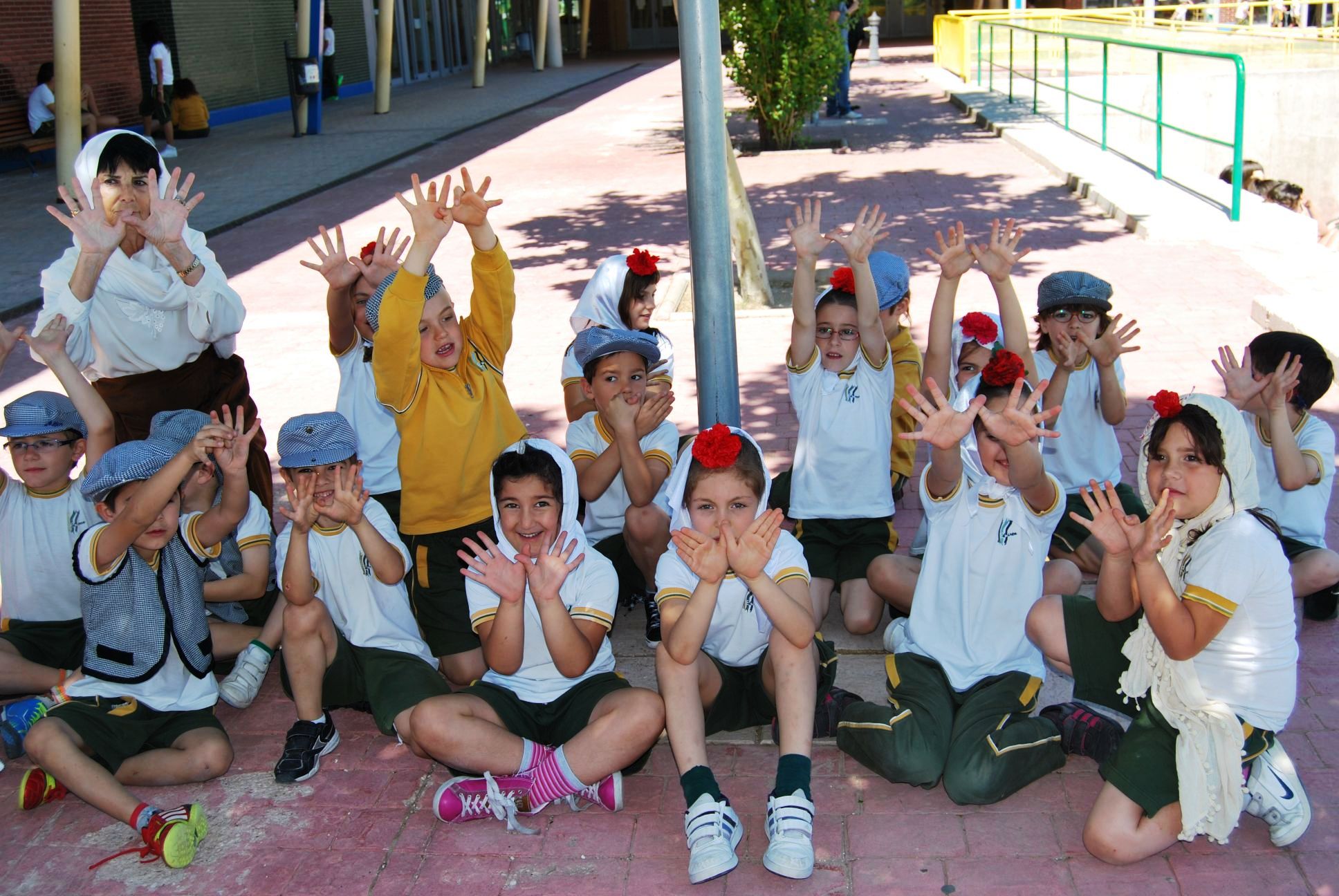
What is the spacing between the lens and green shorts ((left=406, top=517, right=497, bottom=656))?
4160mm

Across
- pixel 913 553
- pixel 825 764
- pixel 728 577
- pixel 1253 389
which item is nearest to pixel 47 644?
pixel 728 577

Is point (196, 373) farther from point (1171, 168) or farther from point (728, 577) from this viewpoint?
point (1171, 168)

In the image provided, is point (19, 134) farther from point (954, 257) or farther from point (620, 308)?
point (954, 257)

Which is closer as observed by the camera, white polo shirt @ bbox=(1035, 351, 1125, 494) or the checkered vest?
the checkered vest

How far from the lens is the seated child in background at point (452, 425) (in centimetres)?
408

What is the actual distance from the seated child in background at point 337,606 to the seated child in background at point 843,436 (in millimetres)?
1475

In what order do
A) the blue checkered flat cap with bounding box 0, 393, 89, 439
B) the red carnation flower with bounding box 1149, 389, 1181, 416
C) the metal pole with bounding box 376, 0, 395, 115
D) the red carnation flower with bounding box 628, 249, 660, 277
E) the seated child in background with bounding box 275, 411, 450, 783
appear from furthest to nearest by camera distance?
the metal pole with bounding box 376, 0, 395, 115 < the red carnation flower with bounding box 628, 249, 660, 277 < the blue checkered flat cap with bounding box 0, 393, 89, 439 < the seated child in background with bounding box 275, 411, 450, 783 < the red carnation flower with bounding box 1149, 389, 1181, 416

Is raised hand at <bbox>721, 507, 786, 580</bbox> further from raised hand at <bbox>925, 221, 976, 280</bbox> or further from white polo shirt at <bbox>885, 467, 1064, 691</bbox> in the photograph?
raised hand at <bbox>925, 221, 976, 280</bbox>

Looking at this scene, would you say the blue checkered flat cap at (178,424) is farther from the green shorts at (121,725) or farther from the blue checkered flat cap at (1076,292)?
the blue checkered flat cap at (1076,292)

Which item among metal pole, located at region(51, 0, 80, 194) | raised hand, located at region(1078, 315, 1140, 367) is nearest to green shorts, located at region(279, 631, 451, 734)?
raised hand, located at region(1078, 315, 1140, 367)

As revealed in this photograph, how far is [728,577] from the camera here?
3.67 m

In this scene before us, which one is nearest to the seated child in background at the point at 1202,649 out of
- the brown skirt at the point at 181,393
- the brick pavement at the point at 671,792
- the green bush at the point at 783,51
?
the brick pavement at the point at 671,792

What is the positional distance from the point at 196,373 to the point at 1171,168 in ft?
37.6

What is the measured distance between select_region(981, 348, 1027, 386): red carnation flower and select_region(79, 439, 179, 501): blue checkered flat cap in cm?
250
